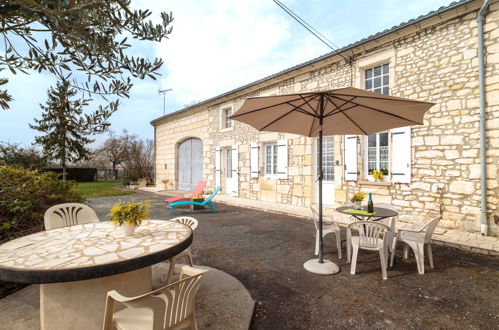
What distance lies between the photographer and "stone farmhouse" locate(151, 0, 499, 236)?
4480mm

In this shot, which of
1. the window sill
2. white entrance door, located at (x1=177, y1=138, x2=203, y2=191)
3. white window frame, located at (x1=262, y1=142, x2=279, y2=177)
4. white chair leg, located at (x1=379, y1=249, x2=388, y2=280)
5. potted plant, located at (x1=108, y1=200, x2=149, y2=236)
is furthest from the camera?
white entrance door, located at (x1=177, y1=138, x2=203, y2=191)

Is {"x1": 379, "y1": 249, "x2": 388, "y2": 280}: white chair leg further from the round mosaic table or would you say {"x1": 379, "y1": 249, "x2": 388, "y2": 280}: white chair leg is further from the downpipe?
the downpipe

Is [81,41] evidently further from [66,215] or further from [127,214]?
[66,215]

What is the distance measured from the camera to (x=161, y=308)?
1.25m

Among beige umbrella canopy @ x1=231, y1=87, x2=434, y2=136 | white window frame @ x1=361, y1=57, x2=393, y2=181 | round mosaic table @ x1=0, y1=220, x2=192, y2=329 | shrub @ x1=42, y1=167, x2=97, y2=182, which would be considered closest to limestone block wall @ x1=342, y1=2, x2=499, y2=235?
white window frame @ x1=361, y1=57, x2=393, y2=181

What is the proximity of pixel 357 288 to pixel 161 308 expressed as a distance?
2215 millimetres

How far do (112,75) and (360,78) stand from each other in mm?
6158

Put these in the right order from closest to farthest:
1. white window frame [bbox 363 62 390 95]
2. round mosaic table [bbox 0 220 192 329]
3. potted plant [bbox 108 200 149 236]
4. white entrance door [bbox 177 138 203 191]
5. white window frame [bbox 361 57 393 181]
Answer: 1. round mosaic table [bbox 0 220 192 329]
2. potted plant [bbox 108 200 149 236]
3. white window frame [bbox 361 57 393 181]
4. white window frame [bbox 363 62 390 95]
5. white entrance door [bbox 177 138 203 191]

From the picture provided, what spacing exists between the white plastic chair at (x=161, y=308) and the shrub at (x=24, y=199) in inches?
78.1

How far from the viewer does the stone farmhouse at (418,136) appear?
4480mm

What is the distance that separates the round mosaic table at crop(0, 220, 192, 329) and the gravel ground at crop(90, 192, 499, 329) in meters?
0.92

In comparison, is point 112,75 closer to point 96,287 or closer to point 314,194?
point 96,287

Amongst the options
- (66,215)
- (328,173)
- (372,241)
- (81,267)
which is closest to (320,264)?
(372,241)

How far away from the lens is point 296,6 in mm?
5645
